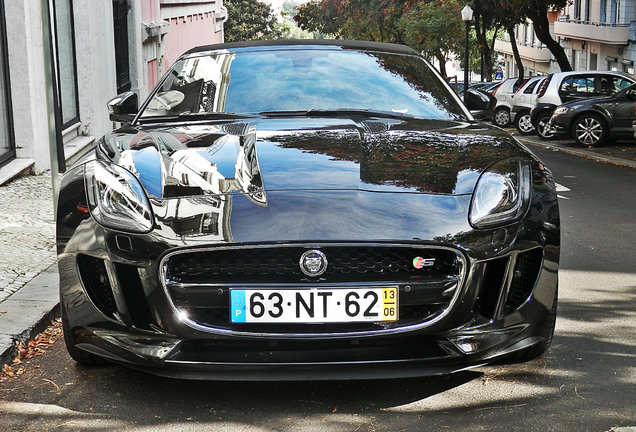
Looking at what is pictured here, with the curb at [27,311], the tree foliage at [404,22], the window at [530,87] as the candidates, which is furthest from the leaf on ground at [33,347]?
the tree foliage at [404,22]

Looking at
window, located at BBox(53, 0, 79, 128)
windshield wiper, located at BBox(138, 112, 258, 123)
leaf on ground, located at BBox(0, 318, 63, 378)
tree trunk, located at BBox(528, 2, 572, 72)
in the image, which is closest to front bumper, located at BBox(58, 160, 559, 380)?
leaf on ground, located at BBox(0, 318, 63, 378)

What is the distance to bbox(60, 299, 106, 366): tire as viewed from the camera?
4043mm

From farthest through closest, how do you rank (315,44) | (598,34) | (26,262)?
(598,34) < (26,262) < (315,44)

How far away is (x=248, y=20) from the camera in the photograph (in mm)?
81062

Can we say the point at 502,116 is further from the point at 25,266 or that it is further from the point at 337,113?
the point at 337,113

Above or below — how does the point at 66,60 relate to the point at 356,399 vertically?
above

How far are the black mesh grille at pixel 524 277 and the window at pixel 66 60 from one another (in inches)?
498

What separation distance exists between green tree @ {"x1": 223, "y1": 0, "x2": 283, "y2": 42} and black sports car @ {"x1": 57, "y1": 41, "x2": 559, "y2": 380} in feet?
253

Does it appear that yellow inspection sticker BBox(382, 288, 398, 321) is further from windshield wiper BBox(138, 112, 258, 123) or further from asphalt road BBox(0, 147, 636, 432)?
windshield wiper BBox(138, 112, 258, 123)

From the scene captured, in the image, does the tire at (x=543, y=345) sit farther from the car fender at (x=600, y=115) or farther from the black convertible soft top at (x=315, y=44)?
the car fender at (x=600, y=115)

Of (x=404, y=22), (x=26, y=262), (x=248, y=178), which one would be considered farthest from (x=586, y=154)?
(x=404, y=22)

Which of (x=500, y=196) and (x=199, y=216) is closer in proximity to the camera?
(x=199, y=216)

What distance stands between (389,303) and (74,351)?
1.44m

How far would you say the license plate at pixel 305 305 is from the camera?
3602 millimetres
